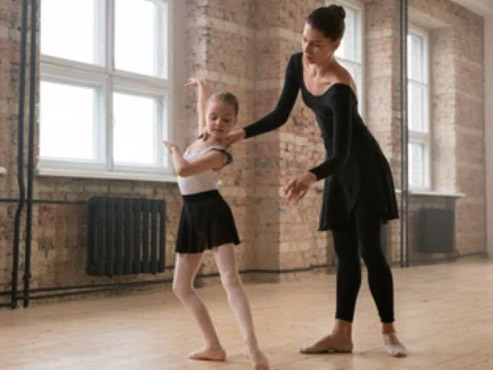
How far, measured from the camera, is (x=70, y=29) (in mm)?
6383

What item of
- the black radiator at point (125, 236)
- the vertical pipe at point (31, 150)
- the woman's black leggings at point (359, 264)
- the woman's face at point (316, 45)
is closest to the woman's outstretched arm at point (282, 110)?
the woman's face at point (316, 45)

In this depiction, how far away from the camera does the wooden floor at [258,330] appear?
3375 millimetres

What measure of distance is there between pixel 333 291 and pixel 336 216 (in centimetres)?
331

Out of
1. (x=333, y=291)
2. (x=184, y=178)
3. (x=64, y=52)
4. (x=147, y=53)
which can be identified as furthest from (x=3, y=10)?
(x=333, y=291)

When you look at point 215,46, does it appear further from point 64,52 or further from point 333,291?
point 333,291

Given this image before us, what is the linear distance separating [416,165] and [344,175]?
8.09 metres

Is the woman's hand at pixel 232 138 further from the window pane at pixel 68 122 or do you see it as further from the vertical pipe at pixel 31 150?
the window pane at pixel 68 122

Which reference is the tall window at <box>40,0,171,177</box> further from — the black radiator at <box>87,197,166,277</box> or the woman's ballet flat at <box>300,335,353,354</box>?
the woman's ballet flat at <box>300,335,353,354</box>

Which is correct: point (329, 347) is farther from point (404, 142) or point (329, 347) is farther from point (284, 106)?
point (404, 142)

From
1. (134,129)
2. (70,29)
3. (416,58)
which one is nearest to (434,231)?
(416,58)

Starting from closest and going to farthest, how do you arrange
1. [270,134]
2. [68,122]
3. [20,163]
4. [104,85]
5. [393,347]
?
[393,347] < [20,163] < [68,122] < [104,85] < [270,134]

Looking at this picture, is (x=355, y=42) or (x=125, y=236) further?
(x=355, y=42)

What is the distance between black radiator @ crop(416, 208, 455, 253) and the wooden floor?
363 centimetres

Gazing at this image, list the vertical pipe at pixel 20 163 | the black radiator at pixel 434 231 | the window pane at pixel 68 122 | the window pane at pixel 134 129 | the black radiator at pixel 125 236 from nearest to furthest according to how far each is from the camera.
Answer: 1. the vertical pipe at pixel 20 163
2. the black radiator at pixel 125 236
3. the window pane at pixel 68 122
4. the window pane at pixel 134 129
5. the black radiator at pixel 434 231
